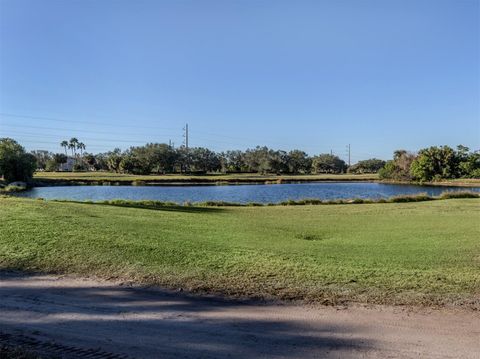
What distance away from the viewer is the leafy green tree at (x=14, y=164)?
294 ft

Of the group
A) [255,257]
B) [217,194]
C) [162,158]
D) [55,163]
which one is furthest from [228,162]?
[255,257]

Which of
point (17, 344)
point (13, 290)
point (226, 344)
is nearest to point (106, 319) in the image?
point (17, 344)

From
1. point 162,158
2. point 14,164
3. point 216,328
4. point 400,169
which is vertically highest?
point 162,158

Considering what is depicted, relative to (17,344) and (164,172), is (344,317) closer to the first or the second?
(17,344)

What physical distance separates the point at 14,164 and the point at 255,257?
299 feet

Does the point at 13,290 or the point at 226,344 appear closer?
the point at 226,344

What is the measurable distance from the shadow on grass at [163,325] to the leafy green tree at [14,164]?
298 feet

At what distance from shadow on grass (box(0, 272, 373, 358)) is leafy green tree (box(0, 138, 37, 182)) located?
9093 centimetres

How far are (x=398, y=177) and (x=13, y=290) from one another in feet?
394

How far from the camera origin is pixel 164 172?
530ft

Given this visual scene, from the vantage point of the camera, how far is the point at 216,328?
19.8 feet

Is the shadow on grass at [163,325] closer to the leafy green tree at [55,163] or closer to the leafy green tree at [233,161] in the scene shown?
the leafy green tree at [233,161]

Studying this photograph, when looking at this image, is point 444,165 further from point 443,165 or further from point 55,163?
point 55,163

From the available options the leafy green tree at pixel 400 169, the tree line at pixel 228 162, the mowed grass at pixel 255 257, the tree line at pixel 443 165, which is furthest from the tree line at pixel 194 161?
the mowed grass at pixel 255 257
